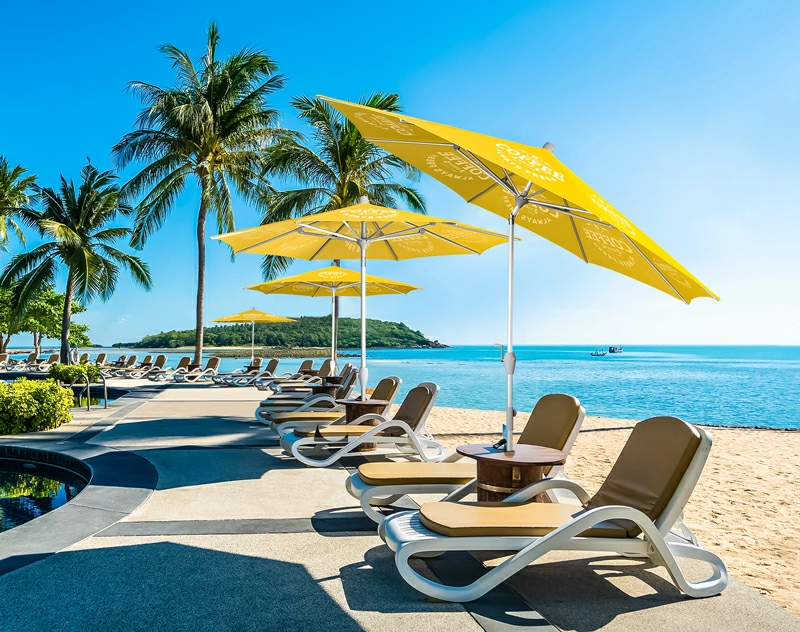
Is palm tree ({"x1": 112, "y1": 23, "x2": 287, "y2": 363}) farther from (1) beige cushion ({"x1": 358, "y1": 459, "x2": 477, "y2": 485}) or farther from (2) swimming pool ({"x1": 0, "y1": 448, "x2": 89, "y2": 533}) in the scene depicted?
A: (1) beige cushion ({"x1": 358, "y1": 459, "x2": 477, "y2": 485})

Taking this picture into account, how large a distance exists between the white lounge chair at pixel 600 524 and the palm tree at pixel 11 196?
2550 centimetres

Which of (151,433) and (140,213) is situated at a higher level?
(140,213)

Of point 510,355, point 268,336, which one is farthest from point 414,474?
point 268,336

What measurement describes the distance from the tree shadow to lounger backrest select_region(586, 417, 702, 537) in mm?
1709

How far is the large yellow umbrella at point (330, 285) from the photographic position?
11.8 m

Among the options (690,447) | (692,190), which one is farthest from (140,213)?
(692,190)

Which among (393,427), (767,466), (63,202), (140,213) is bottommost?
(767,466)

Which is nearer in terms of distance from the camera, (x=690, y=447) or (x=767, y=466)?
(x=690, y=447)

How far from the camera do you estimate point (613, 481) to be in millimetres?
3783

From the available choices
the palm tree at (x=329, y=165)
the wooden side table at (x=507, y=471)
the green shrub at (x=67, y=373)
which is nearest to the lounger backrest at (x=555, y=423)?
the wooden side table at (x=507, y=471)

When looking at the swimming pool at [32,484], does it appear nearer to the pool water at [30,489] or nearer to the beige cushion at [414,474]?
the pool water at [30,489]

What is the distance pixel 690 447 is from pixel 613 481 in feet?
1.96

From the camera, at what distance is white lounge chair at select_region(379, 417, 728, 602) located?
119 inches

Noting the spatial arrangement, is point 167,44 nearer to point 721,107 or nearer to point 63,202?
point 63,202
